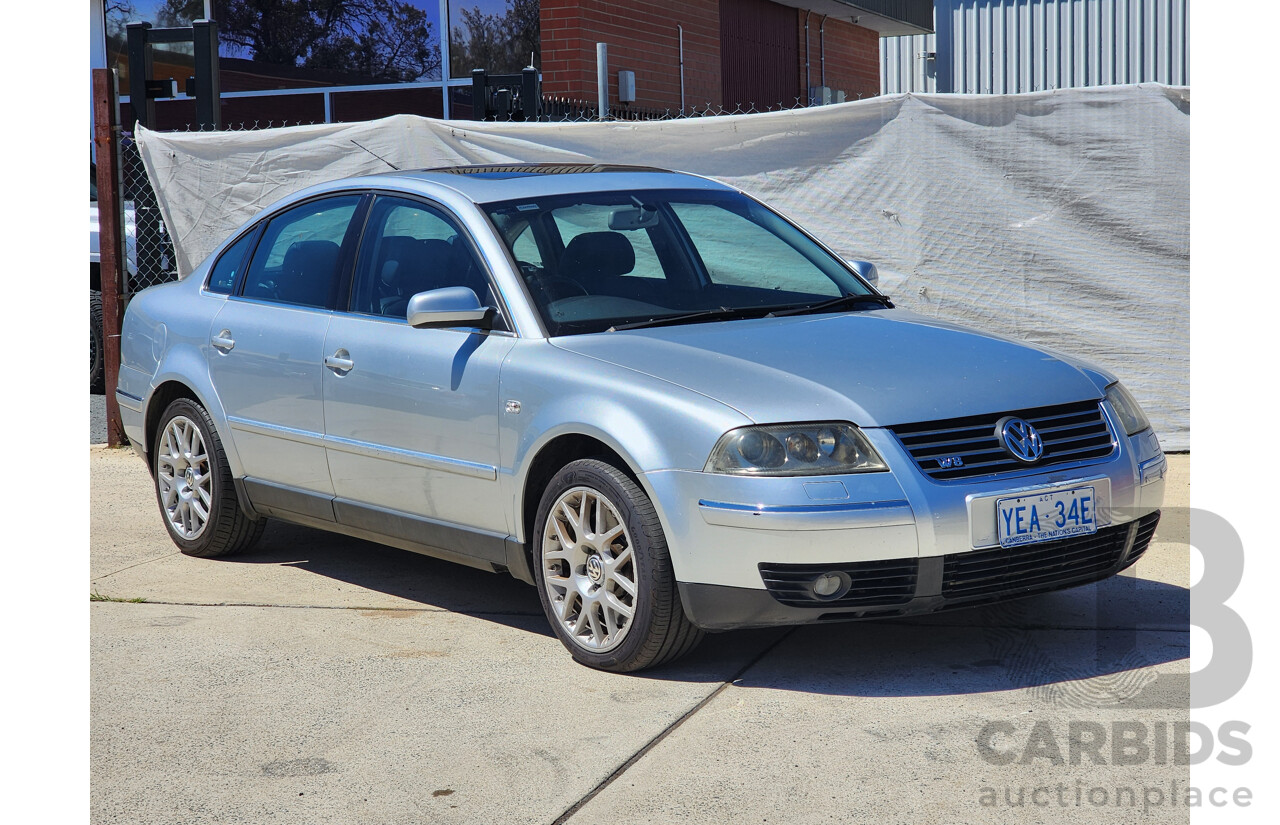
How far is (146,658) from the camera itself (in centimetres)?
505

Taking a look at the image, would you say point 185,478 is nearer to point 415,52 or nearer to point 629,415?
point 629,415

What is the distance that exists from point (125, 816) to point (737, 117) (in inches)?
221

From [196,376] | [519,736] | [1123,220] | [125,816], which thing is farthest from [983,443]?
[1123,220]

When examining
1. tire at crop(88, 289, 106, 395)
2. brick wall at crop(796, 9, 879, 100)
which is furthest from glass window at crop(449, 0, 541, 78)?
brick wall at crop(796, 9, 879, 100)

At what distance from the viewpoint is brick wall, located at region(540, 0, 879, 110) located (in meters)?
14.3

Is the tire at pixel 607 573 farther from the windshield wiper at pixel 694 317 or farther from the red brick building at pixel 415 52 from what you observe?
the red brick building at pixel 415 52

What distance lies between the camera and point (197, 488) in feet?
21.4

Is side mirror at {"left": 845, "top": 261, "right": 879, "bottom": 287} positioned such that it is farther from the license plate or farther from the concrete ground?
the license plate

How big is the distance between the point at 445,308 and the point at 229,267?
2.01 m

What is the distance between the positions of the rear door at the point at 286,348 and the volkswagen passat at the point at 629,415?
0.02 meters

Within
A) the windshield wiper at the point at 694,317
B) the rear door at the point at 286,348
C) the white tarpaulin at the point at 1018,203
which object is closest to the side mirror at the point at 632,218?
the windshield wiper at the point at 694,317

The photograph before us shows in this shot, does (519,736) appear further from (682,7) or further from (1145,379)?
(682,7)

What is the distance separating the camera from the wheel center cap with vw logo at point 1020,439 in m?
4.33

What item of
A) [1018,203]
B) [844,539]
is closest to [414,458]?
[844,539]
